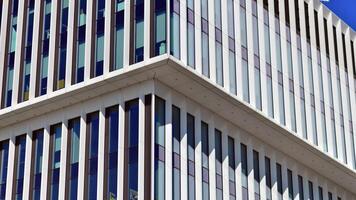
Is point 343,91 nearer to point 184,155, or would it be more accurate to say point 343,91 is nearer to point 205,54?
point 205,54

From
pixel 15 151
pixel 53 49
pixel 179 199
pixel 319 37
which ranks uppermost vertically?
pixel 319 37

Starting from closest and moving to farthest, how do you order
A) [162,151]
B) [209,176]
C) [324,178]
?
[162,151]
[209,176]
[324,178]

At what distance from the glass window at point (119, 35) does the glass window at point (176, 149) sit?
371 centimetres

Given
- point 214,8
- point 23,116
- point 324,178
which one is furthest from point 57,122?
point 324,178

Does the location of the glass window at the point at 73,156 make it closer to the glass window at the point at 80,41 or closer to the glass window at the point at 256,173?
the glass window at the point at 80,41

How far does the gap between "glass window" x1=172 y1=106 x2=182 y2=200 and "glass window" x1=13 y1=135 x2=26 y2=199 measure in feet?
30.2

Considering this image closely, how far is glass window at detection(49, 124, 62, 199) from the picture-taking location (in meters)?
47.3

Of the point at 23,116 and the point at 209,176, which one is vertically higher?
the point at 23,116

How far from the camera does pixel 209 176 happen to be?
4762cm

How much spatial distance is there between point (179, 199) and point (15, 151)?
10672 mm

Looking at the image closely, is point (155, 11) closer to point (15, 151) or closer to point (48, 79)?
point (48, 79)

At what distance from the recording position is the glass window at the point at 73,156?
46.4 metres

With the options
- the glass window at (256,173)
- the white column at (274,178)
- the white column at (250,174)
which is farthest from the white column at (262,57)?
the white column at (274,178)

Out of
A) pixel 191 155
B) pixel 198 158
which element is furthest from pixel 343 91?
pixel 191 155
